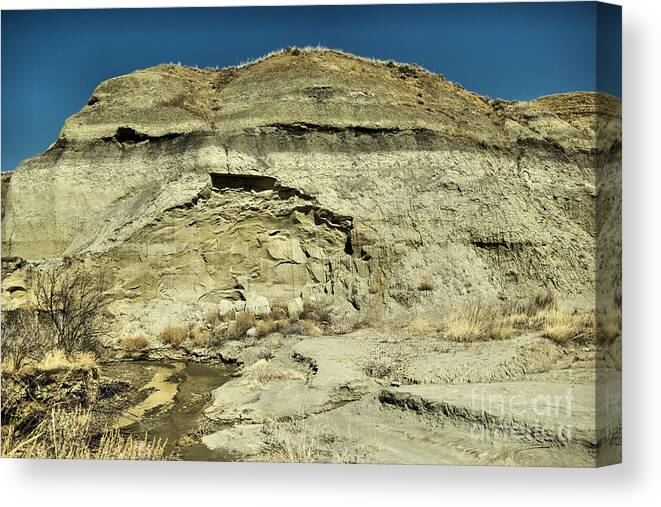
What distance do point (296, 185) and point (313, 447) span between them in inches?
243

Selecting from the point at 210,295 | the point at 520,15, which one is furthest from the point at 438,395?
the point at 210,295

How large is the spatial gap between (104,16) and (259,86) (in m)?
4.62

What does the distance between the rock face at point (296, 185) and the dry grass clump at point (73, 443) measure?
11.0 ft

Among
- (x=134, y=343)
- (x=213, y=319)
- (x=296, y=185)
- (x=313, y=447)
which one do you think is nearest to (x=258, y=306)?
(x=213, y=319)

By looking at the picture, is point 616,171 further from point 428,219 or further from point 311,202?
point 311,202

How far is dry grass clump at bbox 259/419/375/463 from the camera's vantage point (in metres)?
8.47

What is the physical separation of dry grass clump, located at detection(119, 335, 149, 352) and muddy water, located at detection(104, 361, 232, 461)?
0.90 feet

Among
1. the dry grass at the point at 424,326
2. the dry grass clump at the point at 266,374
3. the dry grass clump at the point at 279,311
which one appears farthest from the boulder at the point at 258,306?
the dry grass at the point at 424,326

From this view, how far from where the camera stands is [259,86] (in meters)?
13.9

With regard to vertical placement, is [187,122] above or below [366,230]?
above

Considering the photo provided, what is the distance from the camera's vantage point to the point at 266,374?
10.4 m

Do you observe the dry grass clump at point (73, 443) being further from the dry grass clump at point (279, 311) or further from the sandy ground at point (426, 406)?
the dry grass clump at point (279, 311)

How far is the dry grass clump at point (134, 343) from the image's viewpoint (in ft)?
37.6

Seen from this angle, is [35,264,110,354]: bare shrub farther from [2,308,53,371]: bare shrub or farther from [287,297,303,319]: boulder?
[287,297,303,319]: boulder
